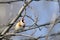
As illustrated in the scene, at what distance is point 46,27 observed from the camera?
1.94 metres

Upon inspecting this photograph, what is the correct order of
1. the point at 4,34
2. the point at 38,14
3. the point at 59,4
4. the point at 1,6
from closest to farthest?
the point at 4,34, the point at 1,6, the point at 38,14, the point at 59,4

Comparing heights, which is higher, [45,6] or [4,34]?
[4,34]

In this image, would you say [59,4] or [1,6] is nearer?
[1,6]

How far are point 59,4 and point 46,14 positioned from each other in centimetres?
20

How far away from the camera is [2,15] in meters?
1.79

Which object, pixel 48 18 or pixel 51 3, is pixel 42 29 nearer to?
pixel 48 18

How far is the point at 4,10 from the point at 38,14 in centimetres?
36

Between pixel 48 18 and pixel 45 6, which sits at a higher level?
pixel 45 6

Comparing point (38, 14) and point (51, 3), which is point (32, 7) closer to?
point (38, 14)

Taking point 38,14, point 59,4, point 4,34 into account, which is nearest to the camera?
point 4,34

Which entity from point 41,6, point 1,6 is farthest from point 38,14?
point 1,6

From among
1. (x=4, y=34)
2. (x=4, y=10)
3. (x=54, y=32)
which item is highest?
(x=4, y=34)

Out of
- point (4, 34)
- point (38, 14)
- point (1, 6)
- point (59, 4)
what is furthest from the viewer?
point (59, 4)

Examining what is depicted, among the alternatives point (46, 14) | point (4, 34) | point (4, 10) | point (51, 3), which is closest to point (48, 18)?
point (46, 14)
